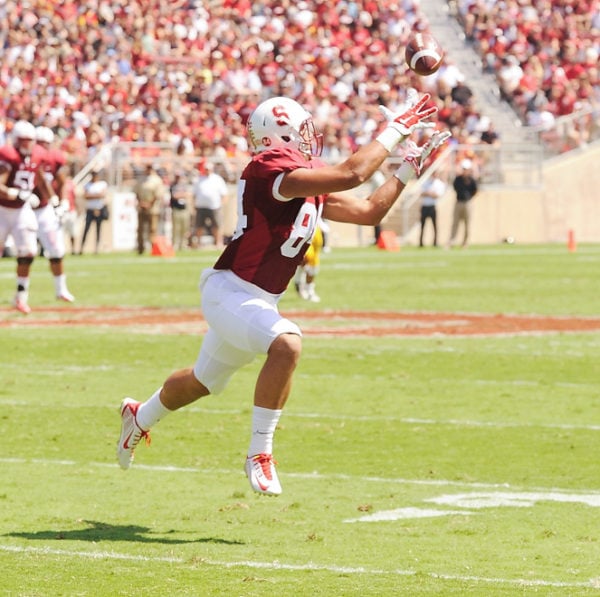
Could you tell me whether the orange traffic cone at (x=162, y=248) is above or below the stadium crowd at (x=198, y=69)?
below

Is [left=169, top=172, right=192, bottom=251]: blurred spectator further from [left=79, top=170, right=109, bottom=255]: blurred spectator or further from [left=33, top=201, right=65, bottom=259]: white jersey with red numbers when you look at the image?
[left=33, top=201, right=65, bottom=259]: white jersey with red numbers

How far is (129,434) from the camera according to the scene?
22.5 feet

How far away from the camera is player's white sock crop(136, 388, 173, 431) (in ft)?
22.2

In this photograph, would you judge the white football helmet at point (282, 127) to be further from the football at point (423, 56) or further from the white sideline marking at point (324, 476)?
the white sideline marking at point (324, 476)

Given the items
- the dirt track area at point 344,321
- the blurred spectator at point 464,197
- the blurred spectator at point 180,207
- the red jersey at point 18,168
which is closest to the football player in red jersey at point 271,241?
the dirt track area at point 344,321

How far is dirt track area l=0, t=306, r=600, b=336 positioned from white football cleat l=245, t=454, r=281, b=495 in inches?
311

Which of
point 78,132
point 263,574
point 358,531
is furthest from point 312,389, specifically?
point 78,132

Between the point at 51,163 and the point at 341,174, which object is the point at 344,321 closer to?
the point at 51,163

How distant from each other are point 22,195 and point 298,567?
10.6 m

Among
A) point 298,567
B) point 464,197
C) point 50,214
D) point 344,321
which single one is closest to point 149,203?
point 464,197

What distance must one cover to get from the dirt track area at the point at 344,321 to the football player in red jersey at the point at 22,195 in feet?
1.63

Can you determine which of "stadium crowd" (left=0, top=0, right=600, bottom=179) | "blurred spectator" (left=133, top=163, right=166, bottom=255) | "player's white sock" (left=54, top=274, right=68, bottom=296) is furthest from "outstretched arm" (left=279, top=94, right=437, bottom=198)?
"stadium crowd" (left=0, top=0, right=600, bottom=179)

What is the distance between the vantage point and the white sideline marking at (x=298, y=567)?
5.21 m

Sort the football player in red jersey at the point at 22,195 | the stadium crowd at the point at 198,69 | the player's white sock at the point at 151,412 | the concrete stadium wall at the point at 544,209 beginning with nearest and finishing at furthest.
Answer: the player's white sock at the point at 151,412
the football player in red jersey at the point at 22,195
the stadium crowd at the point at 198,69
the concrete stadium wall at the point at 544,209
